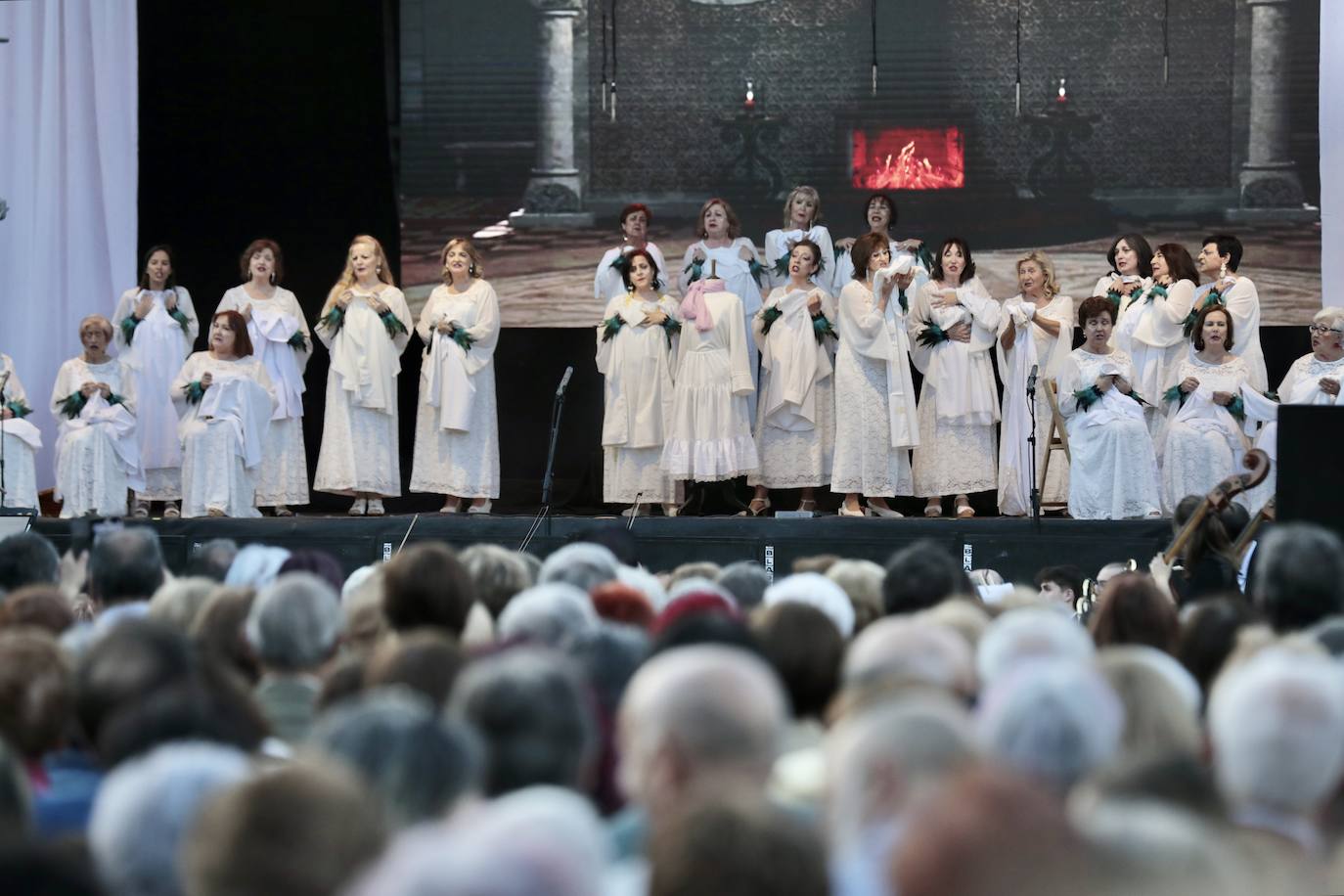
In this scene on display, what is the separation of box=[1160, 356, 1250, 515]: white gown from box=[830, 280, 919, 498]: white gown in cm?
160

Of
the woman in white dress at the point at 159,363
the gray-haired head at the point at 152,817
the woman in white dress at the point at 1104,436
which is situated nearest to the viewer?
the gray-haired head at the point at 152,817

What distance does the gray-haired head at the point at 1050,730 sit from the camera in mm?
3139

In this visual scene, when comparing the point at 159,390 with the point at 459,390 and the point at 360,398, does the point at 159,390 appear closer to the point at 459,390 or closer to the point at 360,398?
the point at 360,398

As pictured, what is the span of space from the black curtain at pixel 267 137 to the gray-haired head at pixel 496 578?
9521 millimetres

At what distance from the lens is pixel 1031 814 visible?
232cm

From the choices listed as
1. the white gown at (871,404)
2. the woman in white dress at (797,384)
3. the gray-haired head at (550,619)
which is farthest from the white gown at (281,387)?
the gray-haired head at (550,619)

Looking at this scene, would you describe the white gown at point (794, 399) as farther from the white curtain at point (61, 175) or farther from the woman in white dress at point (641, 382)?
the white curtain at point (61, 175)

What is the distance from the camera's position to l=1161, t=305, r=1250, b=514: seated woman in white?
37.7 feet

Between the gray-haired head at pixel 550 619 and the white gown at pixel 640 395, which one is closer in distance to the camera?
the gray-haired head at pixel 550 619

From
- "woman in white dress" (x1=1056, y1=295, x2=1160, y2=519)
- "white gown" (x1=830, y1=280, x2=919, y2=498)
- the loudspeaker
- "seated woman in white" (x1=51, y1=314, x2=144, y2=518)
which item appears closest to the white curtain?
"seated woman in white" (x1=51, y1=314, x2=144, y2=518)

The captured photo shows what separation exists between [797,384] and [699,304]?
2.68 feet

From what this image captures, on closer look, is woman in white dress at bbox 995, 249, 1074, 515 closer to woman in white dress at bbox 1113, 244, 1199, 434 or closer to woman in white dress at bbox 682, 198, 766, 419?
woman in white dress at bbox 1113, 244, 1199, 434

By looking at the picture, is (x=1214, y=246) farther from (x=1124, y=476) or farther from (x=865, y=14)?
(x=865, y=14)

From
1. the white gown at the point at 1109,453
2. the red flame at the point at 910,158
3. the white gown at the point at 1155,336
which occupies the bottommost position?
the white gown at the point at 1109,453
